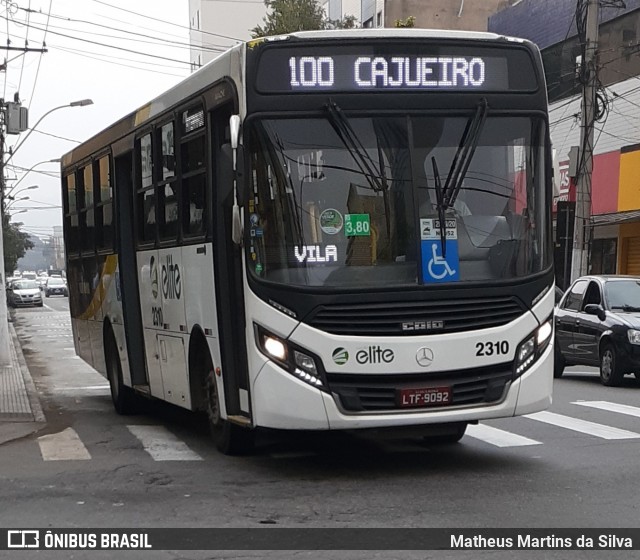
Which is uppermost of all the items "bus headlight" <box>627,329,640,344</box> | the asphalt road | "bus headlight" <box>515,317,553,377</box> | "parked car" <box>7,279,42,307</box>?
"bus headlight" <box>515,317,553,377</box>

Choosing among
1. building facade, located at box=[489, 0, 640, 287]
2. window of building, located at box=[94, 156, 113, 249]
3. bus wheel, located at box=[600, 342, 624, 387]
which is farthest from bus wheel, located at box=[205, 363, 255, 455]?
building facade, located at box=[489, 0, 640, 287]

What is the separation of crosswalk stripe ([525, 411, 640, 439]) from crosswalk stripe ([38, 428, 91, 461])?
16.0ft

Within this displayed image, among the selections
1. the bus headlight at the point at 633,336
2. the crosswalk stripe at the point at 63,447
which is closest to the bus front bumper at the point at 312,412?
the crosswalk stripe at the point at 63,447

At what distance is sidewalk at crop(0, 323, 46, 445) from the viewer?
12828 mm

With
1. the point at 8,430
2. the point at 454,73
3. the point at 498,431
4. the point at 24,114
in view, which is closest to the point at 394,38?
the point at 454,73

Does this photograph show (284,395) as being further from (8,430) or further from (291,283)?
(8,430)

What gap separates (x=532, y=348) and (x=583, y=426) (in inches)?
136

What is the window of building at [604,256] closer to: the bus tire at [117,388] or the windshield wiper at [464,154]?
the bus tire at [117,388]

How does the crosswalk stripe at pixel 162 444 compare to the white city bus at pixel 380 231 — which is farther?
the crosswalk stripe at pixel 162 444

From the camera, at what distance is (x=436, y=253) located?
355 inches

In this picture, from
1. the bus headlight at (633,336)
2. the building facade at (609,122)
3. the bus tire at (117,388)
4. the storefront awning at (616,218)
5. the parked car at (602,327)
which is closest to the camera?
the bus tire at (117,388)

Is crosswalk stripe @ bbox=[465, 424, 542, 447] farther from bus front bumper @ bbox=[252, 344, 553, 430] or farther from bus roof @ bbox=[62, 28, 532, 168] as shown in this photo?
bus roof @ bbox=[62, 28, 532, 168]

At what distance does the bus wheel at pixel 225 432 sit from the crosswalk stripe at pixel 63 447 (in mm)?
1271

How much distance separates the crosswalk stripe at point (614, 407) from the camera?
45.4 ft
